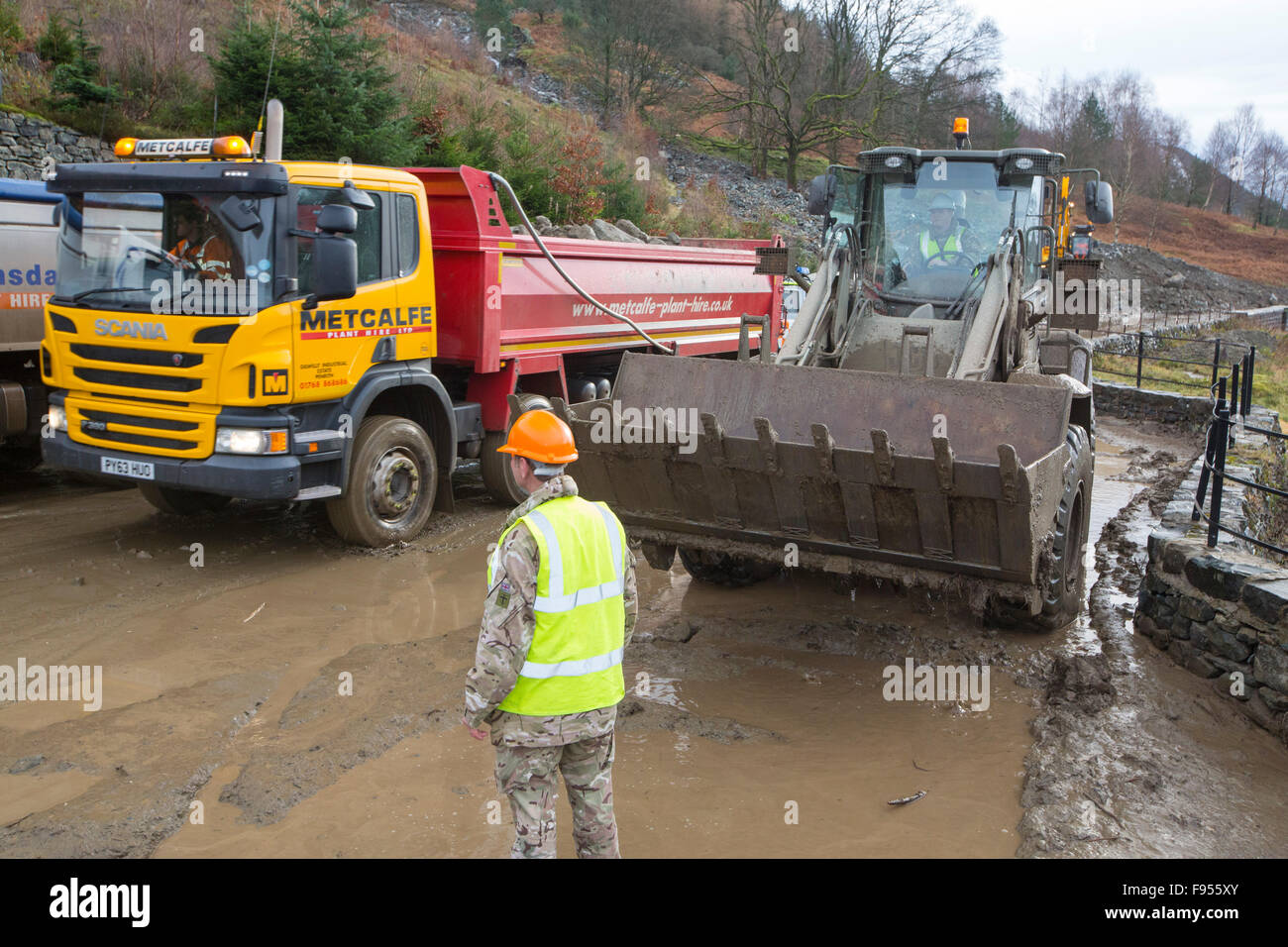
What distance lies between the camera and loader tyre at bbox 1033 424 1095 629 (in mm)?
5164

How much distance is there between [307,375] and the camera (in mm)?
6523

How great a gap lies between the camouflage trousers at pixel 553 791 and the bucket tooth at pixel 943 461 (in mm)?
1977

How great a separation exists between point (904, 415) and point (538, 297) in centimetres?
427

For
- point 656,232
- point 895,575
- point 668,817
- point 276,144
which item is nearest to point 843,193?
point 895,575

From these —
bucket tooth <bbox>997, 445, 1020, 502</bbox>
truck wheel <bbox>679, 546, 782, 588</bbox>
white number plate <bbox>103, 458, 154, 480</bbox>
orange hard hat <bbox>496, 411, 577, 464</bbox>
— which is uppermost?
orange hard hat <bbox>496, 411, 577, 464</bbox>

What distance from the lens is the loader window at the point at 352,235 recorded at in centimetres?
644

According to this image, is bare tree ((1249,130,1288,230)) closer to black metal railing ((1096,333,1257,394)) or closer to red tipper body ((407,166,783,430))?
black metal railing ((1096,333,1257,394))

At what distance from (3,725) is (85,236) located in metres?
3.55

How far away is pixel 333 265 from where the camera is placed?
247 inches

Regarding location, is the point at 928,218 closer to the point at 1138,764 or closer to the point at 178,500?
the point at 1138,764

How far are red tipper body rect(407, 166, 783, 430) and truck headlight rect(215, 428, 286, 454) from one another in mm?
1976

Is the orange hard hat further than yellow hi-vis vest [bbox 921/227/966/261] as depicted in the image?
No

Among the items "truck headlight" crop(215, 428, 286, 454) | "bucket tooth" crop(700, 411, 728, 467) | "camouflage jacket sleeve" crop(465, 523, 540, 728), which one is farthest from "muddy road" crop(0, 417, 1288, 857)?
"bucket tooth" crop(700, 411, 728, 467)

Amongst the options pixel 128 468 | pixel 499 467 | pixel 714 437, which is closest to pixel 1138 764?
pixel 714 437
